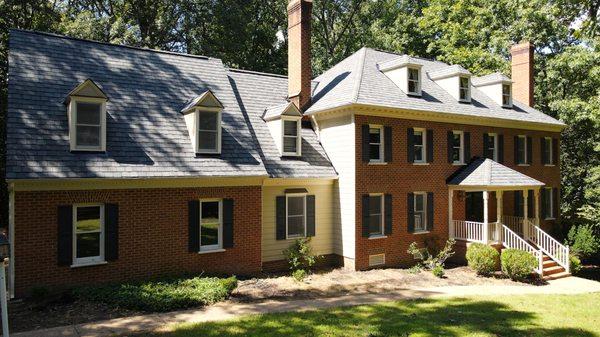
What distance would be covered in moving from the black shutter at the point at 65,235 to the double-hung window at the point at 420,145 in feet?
47.6

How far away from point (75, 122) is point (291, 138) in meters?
8.36

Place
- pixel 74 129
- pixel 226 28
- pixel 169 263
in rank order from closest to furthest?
pixel 74 129
pixel 169 263
pixel 226 28

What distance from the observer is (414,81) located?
20438 mm

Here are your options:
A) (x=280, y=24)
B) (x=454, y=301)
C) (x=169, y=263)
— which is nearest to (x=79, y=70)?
(x=169, y=263)

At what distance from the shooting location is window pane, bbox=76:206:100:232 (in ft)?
43.2

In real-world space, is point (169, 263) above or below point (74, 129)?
below

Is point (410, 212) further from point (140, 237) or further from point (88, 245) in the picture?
point (88, 245)

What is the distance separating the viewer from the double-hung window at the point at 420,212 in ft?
65.4

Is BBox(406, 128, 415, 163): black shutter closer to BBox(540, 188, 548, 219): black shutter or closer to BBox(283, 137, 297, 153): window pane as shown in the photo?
BBox(283, 137, 297, 153): window pane

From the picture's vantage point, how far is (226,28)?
32.3 meters

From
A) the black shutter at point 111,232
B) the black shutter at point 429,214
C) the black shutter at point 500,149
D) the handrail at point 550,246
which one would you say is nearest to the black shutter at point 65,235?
the black shutter at point 111,232

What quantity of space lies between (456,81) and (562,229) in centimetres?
1166

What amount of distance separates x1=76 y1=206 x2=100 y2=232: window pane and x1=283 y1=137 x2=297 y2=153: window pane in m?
7.82

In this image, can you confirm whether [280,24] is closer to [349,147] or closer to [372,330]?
[349,147]
